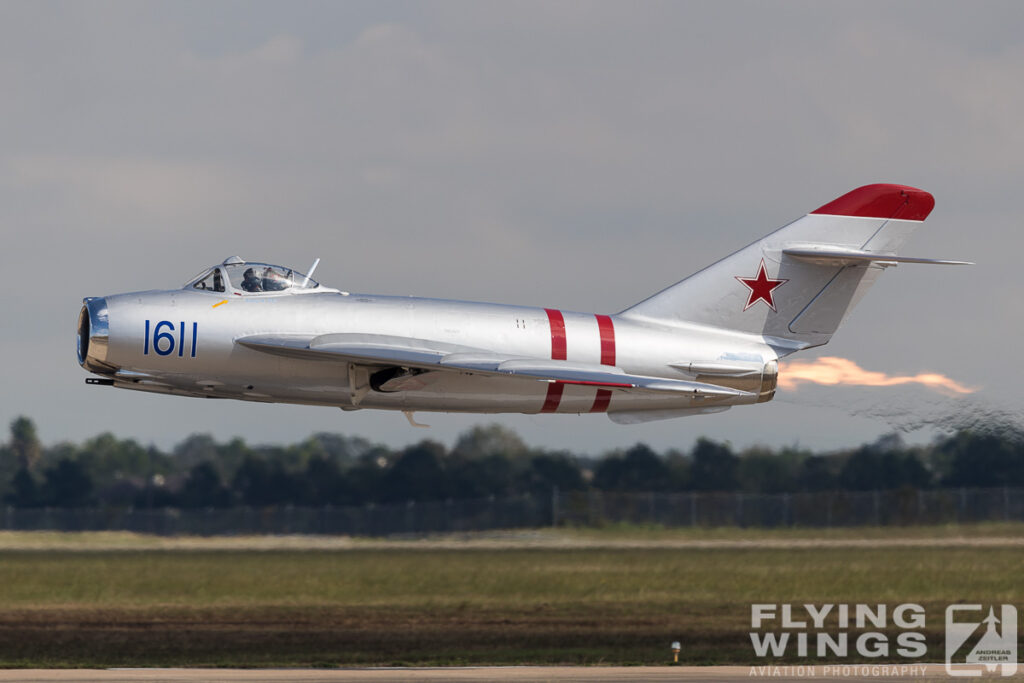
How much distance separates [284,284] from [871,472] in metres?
18.2

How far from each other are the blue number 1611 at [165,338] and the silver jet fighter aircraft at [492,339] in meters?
0.02

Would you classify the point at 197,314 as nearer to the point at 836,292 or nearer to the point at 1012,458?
the point at 836,292

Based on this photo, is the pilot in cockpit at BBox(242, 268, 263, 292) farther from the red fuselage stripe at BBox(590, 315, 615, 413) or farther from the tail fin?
the tail fin

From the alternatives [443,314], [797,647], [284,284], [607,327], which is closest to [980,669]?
[797,647]

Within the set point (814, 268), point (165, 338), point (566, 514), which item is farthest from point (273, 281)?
point (566, 514)

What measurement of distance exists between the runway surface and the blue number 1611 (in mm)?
8103

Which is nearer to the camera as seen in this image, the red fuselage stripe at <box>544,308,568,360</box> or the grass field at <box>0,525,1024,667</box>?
the red fuselage stripe at <box>544,308,568,360</box>

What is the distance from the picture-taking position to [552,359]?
2012 cm

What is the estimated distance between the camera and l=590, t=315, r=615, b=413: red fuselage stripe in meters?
20.5

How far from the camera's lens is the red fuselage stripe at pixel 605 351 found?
20.5 metres

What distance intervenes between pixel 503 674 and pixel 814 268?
9.45 metres

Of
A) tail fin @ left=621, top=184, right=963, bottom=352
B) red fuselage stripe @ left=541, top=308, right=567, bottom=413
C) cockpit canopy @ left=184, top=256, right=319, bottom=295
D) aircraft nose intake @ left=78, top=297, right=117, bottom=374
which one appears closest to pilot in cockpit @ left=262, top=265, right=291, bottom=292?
cockpit canopy @ left=184, top=256, right=319, bottom=295

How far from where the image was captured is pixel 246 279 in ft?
66.1

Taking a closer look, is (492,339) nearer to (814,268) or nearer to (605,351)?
(605,351)
